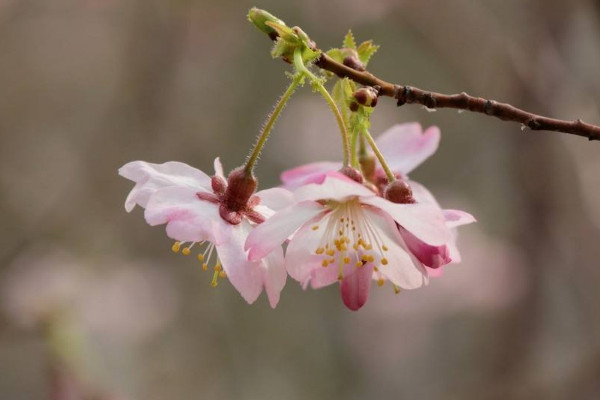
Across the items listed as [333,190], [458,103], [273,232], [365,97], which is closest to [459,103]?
[458,103]

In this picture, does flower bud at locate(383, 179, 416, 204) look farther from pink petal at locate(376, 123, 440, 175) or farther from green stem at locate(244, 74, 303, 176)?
pink petal at locate(376, 123, 440, 175)

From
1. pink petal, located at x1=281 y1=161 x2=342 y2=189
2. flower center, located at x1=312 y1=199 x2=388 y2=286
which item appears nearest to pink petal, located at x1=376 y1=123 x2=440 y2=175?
pink petal, located at x1=281 y1=161 x2=342 y2=189

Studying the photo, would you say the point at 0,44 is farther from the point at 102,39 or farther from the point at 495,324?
the point at 495,324

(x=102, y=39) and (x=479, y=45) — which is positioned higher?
(x=102, y=39)

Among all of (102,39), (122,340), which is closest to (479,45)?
(122,340)

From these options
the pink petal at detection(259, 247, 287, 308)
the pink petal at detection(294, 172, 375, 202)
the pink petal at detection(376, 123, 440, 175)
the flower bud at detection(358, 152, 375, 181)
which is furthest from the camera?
the pink petal at detection(376, 123, 440, 175)

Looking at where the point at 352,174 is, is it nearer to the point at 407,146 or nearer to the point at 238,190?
the point at 238,190

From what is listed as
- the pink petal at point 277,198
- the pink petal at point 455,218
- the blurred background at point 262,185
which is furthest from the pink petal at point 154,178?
the blurred background at point 262,185
